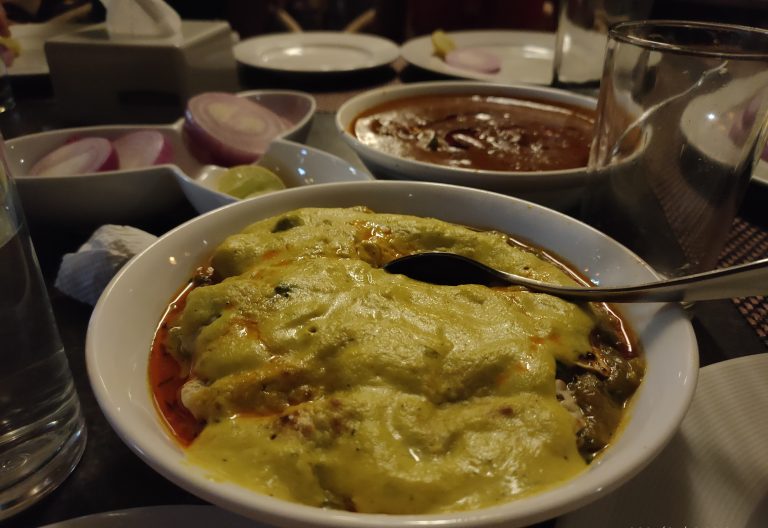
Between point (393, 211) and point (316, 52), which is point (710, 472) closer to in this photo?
point (393, 211)

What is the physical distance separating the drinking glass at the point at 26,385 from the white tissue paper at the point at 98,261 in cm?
24

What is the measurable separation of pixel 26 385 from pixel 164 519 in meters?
0.31

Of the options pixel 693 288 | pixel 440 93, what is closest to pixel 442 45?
pixel 440 93

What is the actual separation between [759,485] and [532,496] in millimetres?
441

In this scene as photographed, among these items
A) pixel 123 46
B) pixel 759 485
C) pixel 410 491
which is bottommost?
pixel 759 485

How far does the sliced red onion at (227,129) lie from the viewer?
1707mm

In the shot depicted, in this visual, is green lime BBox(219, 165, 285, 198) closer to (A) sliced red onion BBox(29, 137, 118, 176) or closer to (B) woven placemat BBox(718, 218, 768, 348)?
(A) sliced red onion BBox(29, 137, 118, 176)

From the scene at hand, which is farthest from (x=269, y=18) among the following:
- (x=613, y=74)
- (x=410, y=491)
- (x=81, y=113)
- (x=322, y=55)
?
(x=410, y=491)

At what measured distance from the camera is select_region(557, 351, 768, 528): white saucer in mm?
755

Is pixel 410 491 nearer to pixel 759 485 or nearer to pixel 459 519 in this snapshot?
pixel 459 519

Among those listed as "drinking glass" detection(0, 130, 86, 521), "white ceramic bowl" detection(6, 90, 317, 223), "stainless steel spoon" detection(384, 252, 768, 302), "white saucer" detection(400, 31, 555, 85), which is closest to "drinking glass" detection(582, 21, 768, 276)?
"stainless steel spoon" detection(384, 252, 768, 302)

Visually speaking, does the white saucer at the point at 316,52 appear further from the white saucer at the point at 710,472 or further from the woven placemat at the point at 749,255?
the white saucer at the point at 710,472

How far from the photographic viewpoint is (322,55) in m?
3.09

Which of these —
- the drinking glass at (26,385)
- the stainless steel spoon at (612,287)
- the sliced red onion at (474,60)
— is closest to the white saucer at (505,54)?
the sliced red onion at (474,60)
